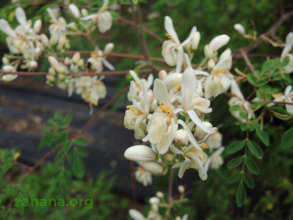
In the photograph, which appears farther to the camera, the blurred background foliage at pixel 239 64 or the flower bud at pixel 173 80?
the blurred background foliage at pixel 239 64

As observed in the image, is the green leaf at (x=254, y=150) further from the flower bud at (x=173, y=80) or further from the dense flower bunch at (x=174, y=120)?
the flower bud at (x=173, y=80)

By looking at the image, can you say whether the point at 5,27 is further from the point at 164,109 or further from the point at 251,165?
the point at 251,165

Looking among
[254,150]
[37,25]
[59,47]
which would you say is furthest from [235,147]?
[37,25]

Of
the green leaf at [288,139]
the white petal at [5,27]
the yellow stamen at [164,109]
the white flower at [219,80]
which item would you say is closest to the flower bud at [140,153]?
the yellow stamen at [164,109]

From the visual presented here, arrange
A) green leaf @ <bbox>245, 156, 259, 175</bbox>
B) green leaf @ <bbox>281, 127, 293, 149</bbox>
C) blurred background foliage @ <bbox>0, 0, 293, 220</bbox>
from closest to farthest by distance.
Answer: green leaf @ <bbox>281, 127, 293, 149</bbox>, green leaf @ <bbox>245, 156, 259, 175</bbox>, blurred background foliage @ <bbox>0, 0, 293, 220</bbox>

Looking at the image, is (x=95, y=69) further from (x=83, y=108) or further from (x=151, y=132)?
(x=83, y=108)

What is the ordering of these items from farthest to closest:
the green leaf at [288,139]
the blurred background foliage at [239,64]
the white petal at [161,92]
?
the blurred background foliage at [239,64] → the green leaf at [288,139] → the white petal at [161,92]

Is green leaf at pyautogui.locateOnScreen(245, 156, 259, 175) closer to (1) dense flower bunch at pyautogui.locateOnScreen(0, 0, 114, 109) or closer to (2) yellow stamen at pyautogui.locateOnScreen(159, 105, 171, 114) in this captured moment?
(2) yellow stamen at pyautogui.locateOnScreen(159, 105, 171, 114)

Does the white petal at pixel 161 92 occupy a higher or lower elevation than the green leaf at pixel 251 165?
higher

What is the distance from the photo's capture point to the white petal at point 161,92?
562 millimetres

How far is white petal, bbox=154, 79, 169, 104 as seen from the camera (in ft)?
1.84

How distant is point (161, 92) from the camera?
0.58 meters

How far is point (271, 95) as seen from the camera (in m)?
0.88

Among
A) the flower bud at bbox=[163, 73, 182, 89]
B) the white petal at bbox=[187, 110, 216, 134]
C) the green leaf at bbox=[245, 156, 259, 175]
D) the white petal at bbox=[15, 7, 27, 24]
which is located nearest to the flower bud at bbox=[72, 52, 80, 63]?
the white petal at bbox=[15, 7, 27, 24]
